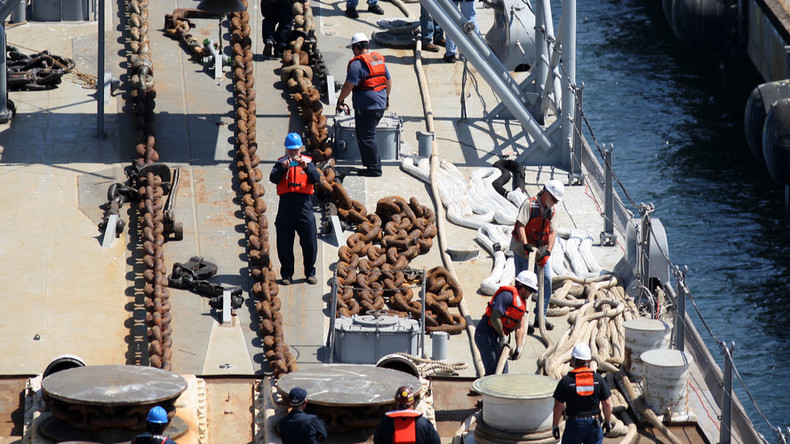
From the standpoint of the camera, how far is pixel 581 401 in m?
→ 9.27

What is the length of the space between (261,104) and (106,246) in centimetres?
342

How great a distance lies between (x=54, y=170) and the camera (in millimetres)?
14164

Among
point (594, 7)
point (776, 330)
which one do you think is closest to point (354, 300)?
point (776, 330)

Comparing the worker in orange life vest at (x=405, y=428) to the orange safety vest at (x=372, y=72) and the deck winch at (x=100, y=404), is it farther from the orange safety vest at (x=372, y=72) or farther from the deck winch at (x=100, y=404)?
the orange safety vest at (x=372, y=72)

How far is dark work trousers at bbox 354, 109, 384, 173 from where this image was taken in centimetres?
1402

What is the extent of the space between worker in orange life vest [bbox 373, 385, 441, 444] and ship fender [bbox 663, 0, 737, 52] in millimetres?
17513

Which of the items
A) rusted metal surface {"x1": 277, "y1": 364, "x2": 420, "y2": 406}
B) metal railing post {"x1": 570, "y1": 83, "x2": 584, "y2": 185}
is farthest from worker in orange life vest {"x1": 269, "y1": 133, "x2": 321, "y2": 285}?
metal railing post {"x1": 570, "y1": 83, "x2": 584, "y2": 185}

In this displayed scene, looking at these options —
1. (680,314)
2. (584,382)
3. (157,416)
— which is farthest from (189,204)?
(584,382)

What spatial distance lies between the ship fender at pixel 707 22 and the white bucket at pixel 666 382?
51.3ft

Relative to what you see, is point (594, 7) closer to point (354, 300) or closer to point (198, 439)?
point (354, 300)

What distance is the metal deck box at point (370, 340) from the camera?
1098cm

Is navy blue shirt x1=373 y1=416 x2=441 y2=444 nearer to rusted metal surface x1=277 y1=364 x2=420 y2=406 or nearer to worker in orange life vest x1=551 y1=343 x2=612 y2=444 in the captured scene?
rusted metal surface x1=277 y1=364 x2=420 y2=406

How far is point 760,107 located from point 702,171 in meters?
2.58

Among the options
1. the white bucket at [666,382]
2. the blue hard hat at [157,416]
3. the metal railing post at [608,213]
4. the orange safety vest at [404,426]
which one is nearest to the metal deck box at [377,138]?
the metal railing post at [608,213]
